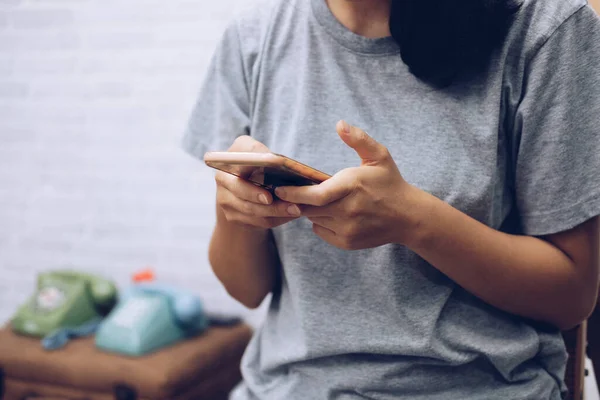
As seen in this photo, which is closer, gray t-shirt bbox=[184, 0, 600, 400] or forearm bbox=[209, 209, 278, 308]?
gray t-shirt bbox=[184, 0, 600, 400]

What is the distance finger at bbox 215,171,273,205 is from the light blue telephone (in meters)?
0.87

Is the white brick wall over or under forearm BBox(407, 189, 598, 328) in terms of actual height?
under

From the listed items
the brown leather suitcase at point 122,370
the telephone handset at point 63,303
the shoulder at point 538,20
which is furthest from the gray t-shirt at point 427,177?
the telephone handset at point 63,303

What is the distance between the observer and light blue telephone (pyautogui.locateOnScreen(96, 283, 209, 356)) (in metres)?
1.45

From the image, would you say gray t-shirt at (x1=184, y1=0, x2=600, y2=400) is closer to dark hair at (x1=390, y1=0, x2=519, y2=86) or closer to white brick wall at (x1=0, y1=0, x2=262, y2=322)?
dark hair at (x1=390, y1=0, x2=519, y2=86)

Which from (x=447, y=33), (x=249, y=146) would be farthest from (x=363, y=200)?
(x=447, y=33)

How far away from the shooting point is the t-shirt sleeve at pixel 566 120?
2.32 ft

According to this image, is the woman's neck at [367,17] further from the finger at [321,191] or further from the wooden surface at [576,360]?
the wooden surface at [576,360]

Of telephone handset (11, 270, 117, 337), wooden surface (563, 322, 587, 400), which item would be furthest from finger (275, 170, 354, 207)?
telephone handset (11, 270, 117, 337)

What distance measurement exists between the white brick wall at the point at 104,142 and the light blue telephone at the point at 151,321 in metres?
0.16

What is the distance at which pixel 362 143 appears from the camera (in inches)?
24.4

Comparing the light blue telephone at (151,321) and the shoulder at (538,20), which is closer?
the shoulder at (538,20)

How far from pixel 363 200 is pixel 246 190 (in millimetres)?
131

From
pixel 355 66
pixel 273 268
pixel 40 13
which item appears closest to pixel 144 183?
pixel 40 13
